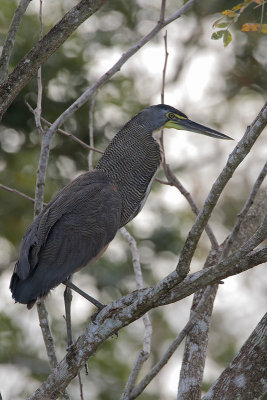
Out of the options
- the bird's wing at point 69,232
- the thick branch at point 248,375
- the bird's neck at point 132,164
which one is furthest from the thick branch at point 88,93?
Result: the thick branch at point 248,375

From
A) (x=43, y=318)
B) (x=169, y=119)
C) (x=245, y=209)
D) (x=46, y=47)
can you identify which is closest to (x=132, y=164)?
(x=169, y=119)

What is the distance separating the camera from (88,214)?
462cm

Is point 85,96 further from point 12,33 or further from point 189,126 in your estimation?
point 189,126

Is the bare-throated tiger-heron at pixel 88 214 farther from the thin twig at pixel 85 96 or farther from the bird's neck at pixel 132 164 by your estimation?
the thin twig at pixel 85 96

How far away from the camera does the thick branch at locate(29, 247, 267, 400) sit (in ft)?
10.6

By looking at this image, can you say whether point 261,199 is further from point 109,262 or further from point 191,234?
point 109,262

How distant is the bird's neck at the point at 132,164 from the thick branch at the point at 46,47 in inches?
60.4

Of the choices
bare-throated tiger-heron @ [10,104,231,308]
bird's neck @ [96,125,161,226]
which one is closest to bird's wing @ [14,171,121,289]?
bare-throated tiger-heron @ [10,104,231,308]

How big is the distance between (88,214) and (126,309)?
Answer: 1254 millimetres

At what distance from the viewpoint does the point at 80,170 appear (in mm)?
7680

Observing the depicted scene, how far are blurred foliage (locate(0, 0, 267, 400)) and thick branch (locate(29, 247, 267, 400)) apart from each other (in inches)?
146

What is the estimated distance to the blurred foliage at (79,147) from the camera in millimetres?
7418

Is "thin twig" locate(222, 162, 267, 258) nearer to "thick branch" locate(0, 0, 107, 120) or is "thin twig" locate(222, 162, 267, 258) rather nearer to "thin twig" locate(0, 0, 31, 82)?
"thick branch" locate(0, 0, 107, 120)

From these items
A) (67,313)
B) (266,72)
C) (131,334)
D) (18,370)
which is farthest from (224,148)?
(67,313)
